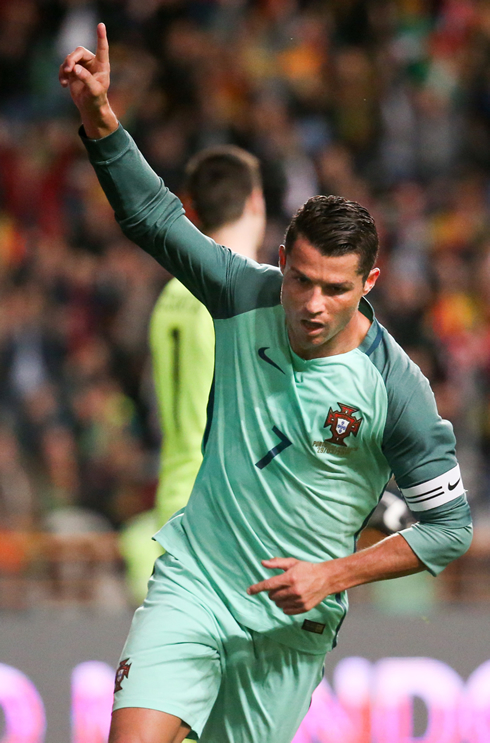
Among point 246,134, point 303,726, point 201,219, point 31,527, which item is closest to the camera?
point 201,219

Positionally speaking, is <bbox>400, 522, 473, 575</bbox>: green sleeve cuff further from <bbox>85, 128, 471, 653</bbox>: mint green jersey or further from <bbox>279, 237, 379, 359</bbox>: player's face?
<bbox>279, 237, 379, 359</bbox>: player's face

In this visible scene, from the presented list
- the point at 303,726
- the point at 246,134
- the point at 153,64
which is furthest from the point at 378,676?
the point at 153,64

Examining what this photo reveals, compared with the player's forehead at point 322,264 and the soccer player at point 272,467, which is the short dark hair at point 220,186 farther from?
the player's forehead at point 322,264

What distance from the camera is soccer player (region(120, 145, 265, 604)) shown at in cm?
385

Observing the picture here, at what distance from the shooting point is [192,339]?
3.87m

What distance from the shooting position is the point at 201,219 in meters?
3.95

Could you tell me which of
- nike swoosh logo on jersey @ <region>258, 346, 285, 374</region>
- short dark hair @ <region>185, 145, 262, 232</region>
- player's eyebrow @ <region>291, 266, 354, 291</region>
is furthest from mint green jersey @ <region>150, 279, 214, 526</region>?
player's eyebrow @ <region>291, 266, 354, 291</region>

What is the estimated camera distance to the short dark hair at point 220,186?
3.87m

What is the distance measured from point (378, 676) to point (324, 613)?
9.06 ft

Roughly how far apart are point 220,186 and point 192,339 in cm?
55

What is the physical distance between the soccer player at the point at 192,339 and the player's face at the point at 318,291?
3.23 feet

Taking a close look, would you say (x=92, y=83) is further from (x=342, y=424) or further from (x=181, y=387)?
(x=181, y=387)

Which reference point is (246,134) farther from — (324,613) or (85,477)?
(324,613)

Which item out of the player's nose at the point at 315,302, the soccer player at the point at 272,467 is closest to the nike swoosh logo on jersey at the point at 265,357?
the soccer player at the point at 272,467
